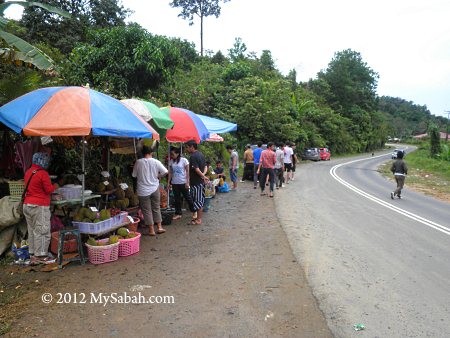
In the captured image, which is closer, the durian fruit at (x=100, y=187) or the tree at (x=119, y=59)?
the durian fruit at (x=100, y=187)

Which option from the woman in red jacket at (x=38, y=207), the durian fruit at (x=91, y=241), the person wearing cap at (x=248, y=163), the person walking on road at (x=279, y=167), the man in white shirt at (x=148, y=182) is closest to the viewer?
the woman in red jacket at (x=38, y=207)

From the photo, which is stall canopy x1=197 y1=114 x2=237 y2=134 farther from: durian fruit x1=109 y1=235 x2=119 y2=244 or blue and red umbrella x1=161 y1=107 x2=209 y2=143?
durian fruit x1=109 y1=235 x2=119 y2=244

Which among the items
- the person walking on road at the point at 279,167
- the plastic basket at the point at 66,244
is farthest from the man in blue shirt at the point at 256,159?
the plastic basket at the point at 66,244

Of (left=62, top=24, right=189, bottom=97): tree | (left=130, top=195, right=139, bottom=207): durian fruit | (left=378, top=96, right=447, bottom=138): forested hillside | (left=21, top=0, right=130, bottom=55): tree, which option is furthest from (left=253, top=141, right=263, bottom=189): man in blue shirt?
(left=378, top=96, right=447, bottom=138): forested hillside

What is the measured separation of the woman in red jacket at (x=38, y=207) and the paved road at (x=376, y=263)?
4.09 m

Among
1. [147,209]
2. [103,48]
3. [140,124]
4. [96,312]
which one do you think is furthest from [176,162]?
[103,48]

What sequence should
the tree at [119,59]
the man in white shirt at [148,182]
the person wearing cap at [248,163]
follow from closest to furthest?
the man in white shirt at [148,182] → the tree at [119,59] → the person wearing cap at [248,163]

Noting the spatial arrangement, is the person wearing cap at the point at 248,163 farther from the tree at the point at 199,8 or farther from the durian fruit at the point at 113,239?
the tree at the point at 199,8

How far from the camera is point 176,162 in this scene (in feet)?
27.2

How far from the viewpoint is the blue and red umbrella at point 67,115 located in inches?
201

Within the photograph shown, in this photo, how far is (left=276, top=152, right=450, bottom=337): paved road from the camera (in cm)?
409

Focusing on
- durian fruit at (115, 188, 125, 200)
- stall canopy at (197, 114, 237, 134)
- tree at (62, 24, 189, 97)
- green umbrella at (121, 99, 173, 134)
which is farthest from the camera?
tree at (62, 24, 189, 97)

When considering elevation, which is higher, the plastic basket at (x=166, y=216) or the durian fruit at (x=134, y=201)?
the durian fruit at (x=134, y=201)

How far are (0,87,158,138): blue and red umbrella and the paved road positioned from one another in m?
3.75
